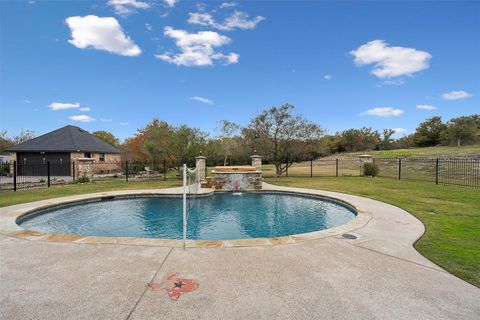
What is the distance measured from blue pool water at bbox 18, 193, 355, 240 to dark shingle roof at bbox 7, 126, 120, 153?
648 inches

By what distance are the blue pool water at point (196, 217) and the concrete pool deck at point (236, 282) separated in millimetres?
2101

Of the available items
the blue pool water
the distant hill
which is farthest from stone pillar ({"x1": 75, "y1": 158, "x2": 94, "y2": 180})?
the distant hill

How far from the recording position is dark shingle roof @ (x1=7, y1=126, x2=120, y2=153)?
863 inches

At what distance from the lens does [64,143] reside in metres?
22.8

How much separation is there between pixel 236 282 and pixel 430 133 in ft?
157

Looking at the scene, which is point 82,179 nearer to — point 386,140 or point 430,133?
point 430,133

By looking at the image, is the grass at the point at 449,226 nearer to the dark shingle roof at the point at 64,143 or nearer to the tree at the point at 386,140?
the dark shingle roof at the point at 64,143

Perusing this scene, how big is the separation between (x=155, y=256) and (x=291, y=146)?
51.7 ft

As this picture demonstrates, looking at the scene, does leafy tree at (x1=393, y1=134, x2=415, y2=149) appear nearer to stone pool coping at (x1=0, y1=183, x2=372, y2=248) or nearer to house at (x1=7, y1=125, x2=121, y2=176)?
stone pool coping at (x1=0, y1=183, x2=372, y2=248)

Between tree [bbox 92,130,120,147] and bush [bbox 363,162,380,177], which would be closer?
bush [bbox 363,162,380,177]

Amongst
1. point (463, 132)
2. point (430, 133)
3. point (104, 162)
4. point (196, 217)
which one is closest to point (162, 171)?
point (104, 162)

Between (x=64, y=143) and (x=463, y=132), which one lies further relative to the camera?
(x=463, y=132)

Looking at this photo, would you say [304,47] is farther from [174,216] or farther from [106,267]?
[106,267]

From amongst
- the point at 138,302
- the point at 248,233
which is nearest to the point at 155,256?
the point at 138,302
